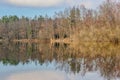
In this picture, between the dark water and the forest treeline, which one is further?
the forest treeline

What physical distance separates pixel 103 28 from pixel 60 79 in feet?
130

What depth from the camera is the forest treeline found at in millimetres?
58531

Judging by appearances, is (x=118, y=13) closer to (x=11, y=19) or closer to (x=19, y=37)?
(x=19, y=37)

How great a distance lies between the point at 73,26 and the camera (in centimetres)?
9025

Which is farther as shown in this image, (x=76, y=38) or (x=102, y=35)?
(x=76, y=38)

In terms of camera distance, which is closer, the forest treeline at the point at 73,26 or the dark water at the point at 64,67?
the dark water at the point at 64,67

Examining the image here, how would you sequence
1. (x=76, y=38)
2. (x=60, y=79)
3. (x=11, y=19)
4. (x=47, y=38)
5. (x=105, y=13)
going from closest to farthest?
1. (x=60, y=79)
2. (x=105, y=13)
3. (x=76, y=38)
4. (x=47, y=38)
5. (x=11, y=19)

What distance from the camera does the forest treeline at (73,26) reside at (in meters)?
58.5

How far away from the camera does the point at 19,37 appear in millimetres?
122188

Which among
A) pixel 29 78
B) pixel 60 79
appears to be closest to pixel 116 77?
pixel 60 79

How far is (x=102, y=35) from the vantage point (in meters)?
58.2

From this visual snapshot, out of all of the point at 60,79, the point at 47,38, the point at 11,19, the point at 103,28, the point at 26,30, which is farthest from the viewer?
the point at 11,19

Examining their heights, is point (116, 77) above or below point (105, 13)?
below

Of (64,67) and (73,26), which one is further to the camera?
(73,26)
